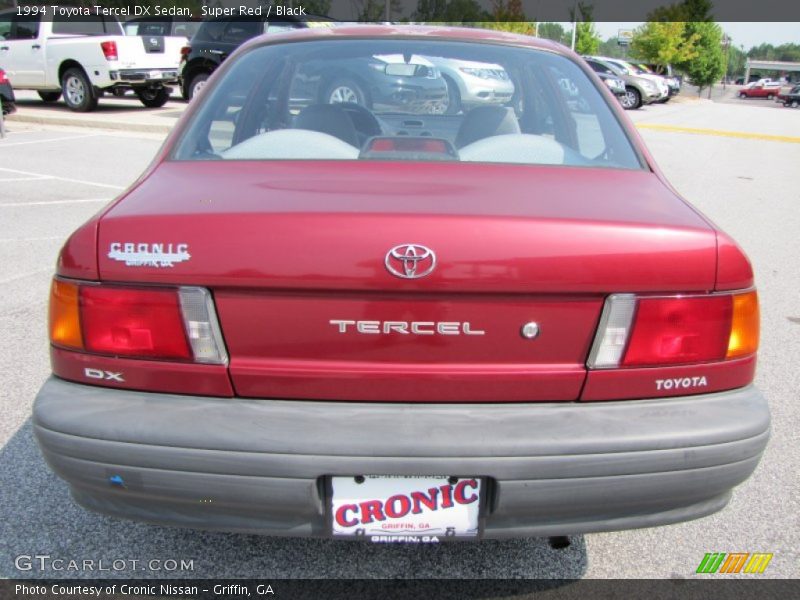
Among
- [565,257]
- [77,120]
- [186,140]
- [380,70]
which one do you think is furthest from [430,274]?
[77,120]

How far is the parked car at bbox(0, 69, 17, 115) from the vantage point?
39.6ft

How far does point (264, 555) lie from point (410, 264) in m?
1.19

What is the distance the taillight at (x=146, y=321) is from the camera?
171 centimetres

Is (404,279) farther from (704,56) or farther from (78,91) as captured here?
(704,56)

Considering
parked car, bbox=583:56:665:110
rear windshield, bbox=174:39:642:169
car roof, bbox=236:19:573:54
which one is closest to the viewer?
rear windshield, bbox=174:39:642:169

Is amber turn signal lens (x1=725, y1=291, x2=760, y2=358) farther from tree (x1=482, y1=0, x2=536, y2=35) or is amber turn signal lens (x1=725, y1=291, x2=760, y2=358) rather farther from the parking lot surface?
tree (x1=482, y1=0, x2=536, y2=35)

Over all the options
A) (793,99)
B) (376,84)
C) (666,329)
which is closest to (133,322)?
(666,329)

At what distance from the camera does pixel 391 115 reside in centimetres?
343

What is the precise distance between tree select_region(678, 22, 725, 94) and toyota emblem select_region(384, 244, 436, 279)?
2085 inches

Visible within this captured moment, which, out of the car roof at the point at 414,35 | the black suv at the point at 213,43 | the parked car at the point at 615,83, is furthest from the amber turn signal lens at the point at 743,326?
the parked car at the point at 615,83

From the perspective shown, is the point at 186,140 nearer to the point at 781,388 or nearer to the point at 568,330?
the point at 568,330

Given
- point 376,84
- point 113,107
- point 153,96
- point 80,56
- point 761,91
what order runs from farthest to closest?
point 761,91 → point 113,107 → point 153,96 → point 80,56 → point 376,84

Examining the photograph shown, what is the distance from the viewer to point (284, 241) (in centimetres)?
165

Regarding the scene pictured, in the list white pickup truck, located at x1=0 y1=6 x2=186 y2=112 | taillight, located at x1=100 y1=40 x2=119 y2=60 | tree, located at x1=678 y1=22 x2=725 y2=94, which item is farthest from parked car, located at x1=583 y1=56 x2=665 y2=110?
tree, located at x1=678 y1=22 x2=725 y2=94
